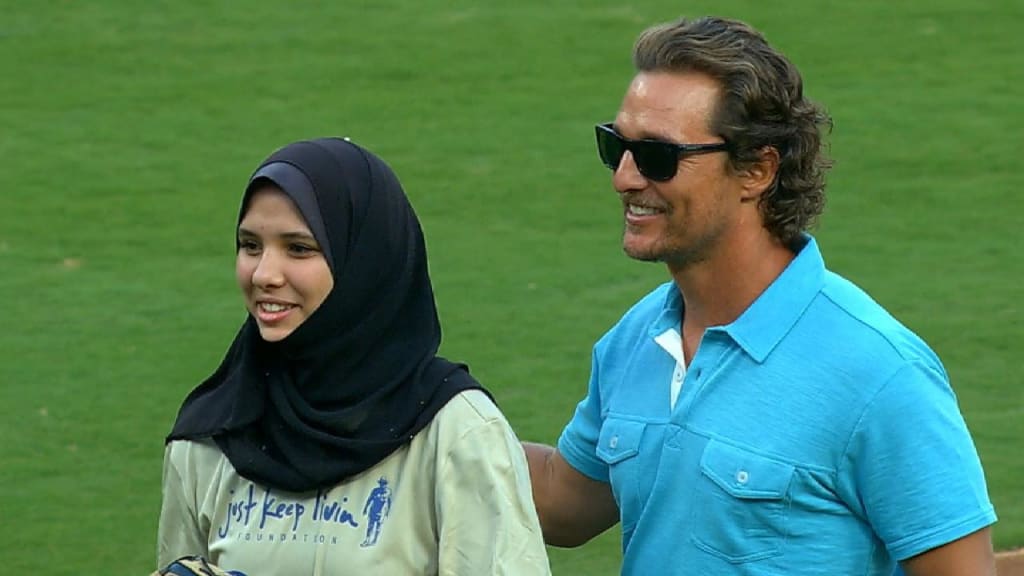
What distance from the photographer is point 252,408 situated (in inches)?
124

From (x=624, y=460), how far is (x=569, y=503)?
379mm

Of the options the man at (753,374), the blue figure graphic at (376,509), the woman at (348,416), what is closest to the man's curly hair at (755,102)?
the man at (753,374)

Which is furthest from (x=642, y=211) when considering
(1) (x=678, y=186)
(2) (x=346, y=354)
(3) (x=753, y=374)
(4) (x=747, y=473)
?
(2) (x=346, y=354)

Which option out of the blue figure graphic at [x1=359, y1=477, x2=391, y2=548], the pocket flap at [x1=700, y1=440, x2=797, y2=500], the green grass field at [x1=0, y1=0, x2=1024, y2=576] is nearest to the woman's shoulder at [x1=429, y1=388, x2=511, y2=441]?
the blue figure graphic at [x1=359, y1=477, x2=391, y2=548]

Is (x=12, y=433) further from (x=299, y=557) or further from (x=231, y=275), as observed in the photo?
(x=299, y=557)

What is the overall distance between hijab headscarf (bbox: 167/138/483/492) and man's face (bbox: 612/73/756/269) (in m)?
0.40

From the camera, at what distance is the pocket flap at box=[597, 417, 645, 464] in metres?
3.41

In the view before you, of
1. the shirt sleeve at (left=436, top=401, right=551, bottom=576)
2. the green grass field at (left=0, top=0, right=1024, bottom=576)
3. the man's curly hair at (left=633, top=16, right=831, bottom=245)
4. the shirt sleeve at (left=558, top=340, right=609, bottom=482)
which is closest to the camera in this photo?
the shirt sleeve at (left=436, top=401, right=551, bottom=576)

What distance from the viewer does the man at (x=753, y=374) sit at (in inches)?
124

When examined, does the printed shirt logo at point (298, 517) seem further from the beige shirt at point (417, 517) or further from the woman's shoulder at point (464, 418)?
the woman's shoulder at point (464, 418)

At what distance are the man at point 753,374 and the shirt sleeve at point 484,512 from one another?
15.7 inches

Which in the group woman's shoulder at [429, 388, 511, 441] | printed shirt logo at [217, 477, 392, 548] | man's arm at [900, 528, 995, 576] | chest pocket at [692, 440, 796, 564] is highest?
woman's shoulder at [429, 388, 511, 441]

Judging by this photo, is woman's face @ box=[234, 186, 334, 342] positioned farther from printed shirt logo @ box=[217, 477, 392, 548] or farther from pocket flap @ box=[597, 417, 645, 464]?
pocket flap @ box=[597, 417, 645, 464]

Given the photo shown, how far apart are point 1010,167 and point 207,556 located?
8092 mm
